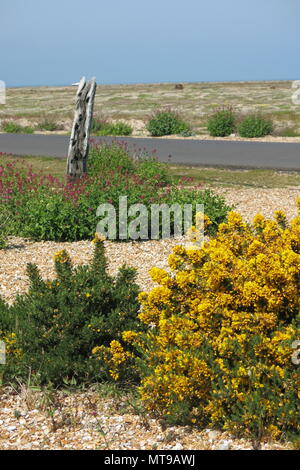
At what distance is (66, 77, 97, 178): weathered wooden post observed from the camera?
1259 centimetres

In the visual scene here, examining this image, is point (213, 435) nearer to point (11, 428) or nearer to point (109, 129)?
point (11, 428)

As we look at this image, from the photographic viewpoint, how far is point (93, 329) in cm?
458

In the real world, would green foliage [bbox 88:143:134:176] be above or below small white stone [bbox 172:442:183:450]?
above

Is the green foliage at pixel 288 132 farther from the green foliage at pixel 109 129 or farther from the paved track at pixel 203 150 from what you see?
the green foliage at pixel 109 129

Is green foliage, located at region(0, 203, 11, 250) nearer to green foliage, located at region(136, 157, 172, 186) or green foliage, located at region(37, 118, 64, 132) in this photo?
green foliage, located at region(136, 157, 172, 186)

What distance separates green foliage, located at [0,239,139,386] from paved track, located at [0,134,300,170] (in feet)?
40.5

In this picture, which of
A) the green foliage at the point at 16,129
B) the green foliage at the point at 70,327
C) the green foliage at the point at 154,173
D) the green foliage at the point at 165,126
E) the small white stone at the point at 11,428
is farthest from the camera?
the green foliage at the point at 16,129

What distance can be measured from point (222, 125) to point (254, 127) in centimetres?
156

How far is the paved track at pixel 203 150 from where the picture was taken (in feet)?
57.9

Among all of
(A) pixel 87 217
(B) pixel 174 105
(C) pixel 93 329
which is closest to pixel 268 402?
(C) pixel 93 329

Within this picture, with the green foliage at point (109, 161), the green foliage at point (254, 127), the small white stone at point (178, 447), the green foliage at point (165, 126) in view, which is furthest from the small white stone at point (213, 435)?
the green foliage at point (165, 126)

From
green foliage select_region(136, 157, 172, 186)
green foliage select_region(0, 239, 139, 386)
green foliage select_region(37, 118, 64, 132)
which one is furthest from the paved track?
green foliage select_region(0, 239, 139, 386)

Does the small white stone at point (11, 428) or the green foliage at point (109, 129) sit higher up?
the green foliage at point (109, 129)

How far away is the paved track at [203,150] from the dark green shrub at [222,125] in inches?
120
